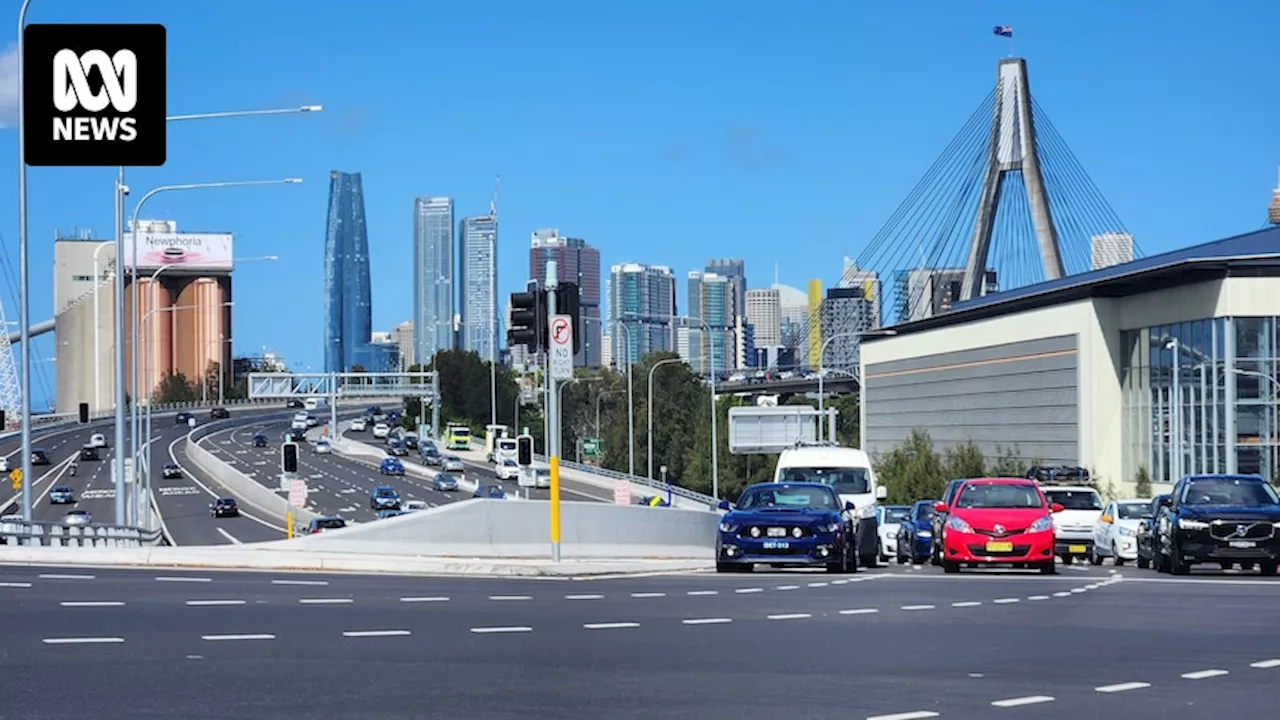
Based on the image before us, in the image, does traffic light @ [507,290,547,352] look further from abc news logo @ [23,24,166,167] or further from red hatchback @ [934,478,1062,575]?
abc news logo @ [23,24,166,167]

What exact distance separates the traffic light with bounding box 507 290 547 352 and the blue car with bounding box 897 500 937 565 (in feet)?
32.4

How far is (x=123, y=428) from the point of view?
42.3m

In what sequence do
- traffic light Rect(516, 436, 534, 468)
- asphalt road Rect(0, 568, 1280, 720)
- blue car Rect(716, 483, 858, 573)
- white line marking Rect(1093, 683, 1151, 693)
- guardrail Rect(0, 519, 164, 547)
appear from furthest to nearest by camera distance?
traffic light Rect(516, 436, 534, 468), guardrail Rect(0, 519, 164, 547), blue car Rect(716, 483, 858, 573), white line marking Rect(1093, 683, 1151, 693), asphalt road Rect(0, 568, 1280, 720)

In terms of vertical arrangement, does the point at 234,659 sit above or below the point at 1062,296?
below

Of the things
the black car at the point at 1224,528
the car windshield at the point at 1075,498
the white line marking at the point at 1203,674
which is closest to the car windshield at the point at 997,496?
the black car at the point at 1224,528

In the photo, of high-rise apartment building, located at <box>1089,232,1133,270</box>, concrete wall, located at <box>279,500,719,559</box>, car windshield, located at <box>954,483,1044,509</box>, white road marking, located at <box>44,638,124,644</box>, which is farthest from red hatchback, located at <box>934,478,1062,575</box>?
high-rise apartment building, located at <box>1089,232,1133,270</box>

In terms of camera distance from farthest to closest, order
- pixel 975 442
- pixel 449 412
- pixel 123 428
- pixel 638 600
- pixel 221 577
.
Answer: pixel 449 412
pixel 975 442
pixel 123 428
pixel 221 577
pixel 638 600

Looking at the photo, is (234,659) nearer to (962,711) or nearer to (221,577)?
(962,711)

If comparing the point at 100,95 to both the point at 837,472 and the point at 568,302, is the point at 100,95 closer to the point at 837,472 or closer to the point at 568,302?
the point at 568,302

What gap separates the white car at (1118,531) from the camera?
1452 inches

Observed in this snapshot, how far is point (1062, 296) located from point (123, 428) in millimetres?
60764

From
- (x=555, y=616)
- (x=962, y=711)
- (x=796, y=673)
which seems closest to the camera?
(x=962, y=711)

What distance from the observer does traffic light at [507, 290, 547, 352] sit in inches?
1066

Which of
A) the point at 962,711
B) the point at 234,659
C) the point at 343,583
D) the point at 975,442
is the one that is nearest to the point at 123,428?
the point at 343,583
